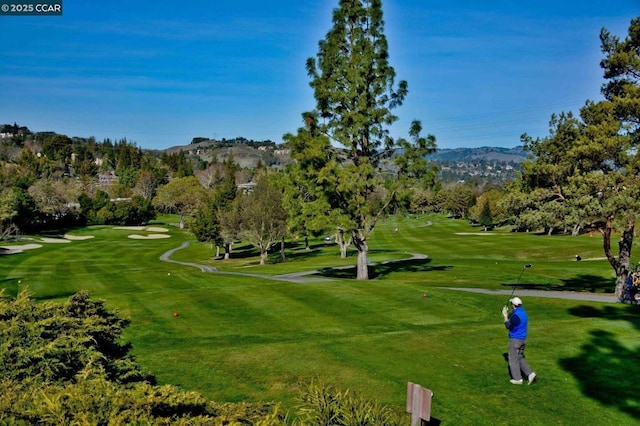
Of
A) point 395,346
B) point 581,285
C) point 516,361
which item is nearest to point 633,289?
point 581,285

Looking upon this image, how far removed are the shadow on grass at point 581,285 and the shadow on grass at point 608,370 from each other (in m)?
14.8

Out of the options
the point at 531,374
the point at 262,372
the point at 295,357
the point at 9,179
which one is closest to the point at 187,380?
the point at 262,372

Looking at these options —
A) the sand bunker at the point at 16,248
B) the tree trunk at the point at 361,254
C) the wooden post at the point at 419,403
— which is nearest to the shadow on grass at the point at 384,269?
the tree trunk at the point at 361,254

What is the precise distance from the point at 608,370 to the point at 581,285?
2306 cm

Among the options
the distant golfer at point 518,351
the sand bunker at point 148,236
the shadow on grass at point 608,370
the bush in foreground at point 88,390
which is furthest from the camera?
the sand bunker at point 148,236

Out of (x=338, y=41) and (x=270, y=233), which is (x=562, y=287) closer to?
(x=338, y=41)

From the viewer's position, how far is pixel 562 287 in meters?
32.2

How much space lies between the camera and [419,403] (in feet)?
27.6

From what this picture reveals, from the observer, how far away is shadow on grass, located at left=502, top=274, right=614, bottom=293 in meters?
30.6

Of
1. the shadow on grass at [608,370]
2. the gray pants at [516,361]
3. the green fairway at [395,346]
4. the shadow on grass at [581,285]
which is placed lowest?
the shadow on grass at [581,285]

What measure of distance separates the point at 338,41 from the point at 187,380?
23.4m

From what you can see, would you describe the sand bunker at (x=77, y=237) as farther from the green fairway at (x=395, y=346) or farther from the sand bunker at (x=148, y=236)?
the green fairway at (x=395, y=346)

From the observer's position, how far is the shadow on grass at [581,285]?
30.6 metres

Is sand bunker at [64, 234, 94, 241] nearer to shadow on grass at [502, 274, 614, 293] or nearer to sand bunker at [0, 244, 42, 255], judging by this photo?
sand bunker at [0, 244, 42, 255]
